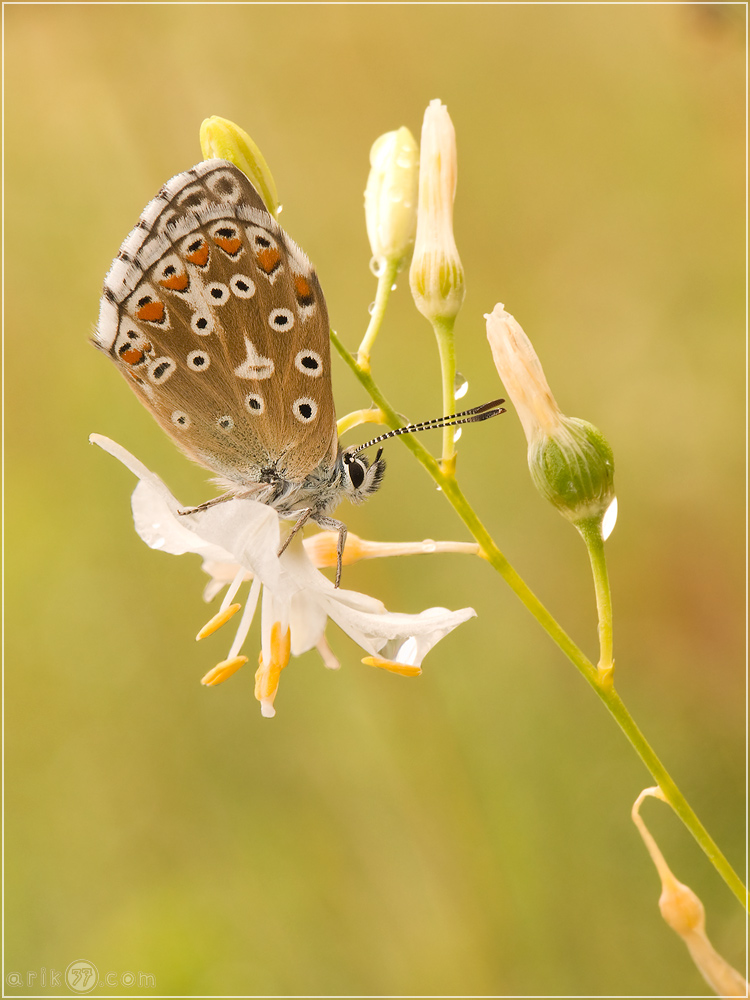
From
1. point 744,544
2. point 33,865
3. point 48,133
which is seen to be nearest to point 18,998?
point 33,865

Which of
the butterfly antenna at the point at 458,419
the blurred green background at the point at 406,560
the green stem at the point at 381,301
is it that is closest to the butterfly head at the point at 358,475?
the butterfly antenna at the point at 458,419

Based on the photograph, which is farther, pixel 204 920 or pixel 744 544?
pixel 744 544

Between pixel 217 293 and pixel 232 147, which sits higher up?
pixel 232 147

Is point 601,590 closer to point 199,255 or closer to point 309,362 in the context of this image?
point 309,362

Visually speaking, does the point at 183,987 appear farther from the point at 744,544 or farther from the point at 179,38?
the point at 179,38

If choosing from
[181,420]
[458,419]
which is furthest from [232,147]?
[458,419]

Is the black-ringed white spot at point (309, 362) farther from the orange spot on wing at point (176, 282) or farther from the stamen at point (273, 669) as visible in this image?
the stamen at point (273, 669)
